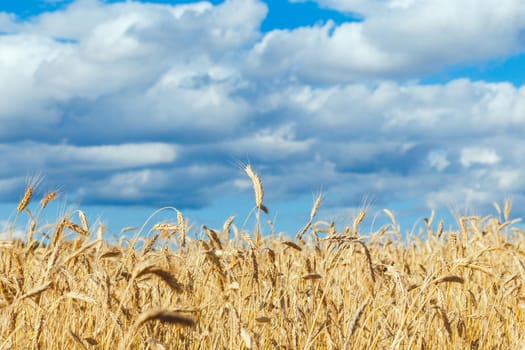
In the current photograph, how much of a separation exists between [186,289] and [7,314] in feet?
3.32

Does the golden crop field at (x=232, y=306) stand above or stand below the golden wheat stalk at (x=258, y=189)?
below

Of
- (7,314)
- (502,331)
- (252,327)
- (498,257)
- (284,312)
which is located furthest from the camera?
(498,257)

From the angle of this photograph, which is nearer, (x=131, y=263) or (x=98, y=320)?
(x=98, y=320)

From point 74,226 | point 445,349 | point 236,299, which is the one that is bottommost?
point 445,349

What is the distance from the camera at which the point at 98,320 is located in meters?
3.72

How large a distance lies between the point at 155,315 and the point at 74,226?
88.4 inches

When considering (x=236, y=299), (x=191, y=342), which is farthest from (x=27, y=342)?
(x=236, y=299)

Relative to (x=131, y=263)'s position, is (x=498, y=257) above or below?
above

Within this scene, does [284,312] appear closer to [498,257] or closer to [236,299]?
[236,299]

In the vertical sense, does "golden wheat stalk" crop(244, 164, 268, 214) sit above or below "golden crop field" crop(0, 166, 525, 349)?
above

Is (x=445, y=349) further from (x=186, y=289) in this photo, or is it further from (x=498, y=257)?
(x=498, y=257)

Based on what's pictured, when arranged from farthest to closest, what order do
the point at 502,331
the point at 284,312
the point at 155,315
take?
the point at 502,331
the point at 284,312
the point at 155,315

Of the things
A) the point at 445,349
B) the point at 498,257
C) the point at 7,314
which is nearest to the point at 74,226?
the point at 7,314

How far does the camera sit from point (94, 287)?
3.79m
